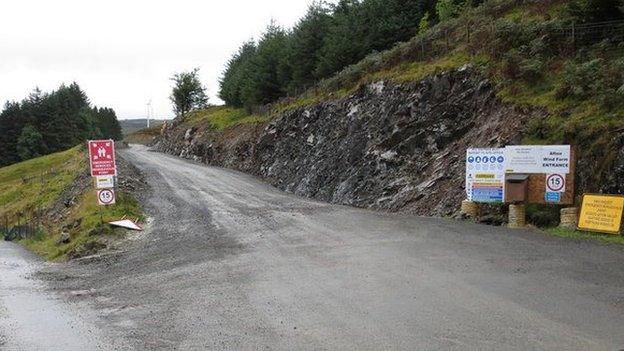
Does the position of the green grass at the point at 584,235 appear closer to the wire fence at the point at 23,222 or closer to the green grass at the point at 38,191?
the wire fence at the point at 23,222

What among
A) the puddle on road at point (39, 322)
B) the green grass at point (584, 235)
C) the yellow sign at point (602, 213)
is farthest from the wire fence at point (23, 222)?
the yellow sign at point (602, 213)

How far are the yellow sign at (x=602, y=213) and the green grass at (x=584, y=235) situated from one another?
0.44ft

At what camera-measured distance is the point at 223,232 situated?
1886 centimetres

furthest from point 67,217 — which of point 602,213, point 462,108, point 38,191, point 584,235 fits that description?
point 602,213

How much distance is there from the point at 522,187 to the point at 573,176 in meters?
1.43

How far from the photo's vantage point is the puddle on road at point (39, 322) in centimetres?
Answer: 839

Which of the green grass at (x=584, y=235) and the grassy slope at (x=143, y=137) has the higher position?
the grassy slope at (x=143, y=137)

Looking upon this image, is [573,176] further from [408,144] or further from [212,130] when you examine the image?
[212,130]

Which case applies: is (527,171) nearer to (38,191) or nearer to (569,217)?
(569,217)

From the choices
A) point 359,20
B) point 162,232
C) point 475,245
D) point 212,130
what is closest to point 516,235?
point 475,245

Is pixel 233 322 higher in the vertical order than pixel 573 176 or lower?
lower

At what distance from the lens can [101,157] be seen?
21000 millimetres

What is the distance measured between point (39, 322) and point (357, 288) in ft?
18.8

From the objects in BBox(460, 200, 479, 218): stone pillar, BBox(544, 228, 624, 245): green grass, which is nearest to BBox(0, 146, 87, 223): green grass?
BBox(460, 200, 479, 218): stone pillar
